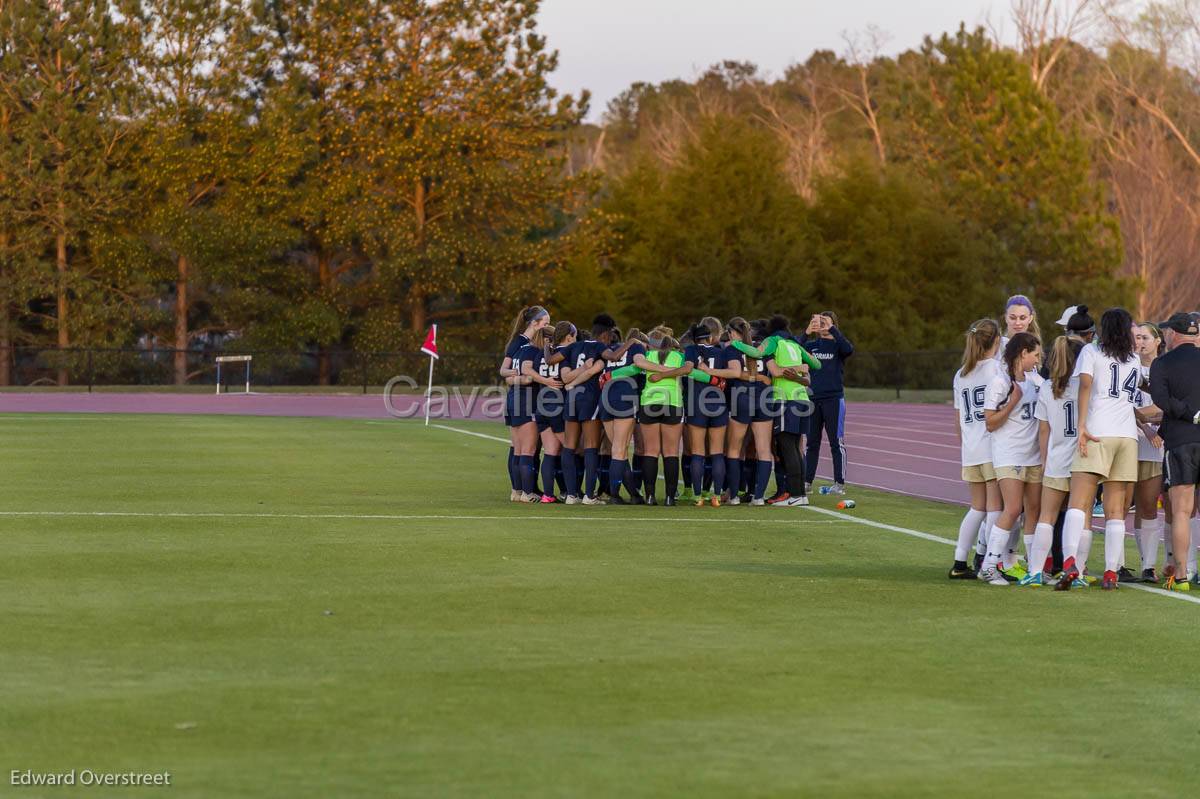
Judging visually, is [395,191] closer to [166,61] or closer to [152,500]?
[166,61]

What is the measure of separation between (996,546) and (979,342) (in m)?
1.42

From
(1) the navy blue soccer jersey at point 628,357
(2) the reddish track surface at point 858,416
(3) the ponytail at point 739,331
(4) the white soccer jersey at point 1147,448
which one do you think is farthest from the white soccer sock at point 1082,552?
(2) the reddish track surface at point 858,416

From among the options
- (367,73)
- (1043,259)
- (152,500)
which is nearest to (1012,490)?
(152,500)

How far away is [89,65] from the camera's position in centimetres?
5550

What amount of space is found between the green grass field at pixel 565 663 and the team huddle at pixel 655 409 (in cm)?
188

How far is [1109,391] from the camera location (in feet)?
37.8

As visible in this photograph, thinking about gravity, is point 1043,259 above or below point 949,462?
above

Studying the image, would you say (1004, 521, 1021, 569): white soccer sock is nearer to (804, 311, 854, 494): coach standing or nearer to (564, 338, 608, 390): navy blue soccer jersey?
(564, 338, 608, 390): navy blue soccer jersey

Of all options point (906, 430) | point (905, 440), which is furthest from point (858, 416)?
point (905, 440)

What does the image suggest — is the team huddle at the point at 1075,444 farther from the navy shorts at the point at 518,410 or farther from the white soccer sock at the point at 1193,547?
the navy shorts at the point at 518,410

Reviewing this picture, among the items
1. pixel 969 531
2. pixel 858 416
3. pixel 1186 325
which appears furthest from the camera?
pixel 858 416

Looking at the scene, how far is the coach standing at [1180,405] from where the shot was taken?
11.5 meters

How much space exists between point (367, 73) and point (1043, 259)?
25.2 metres

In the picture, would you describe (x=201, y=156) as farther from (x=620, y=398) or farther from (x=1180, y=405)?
(x=1180, y=405)
